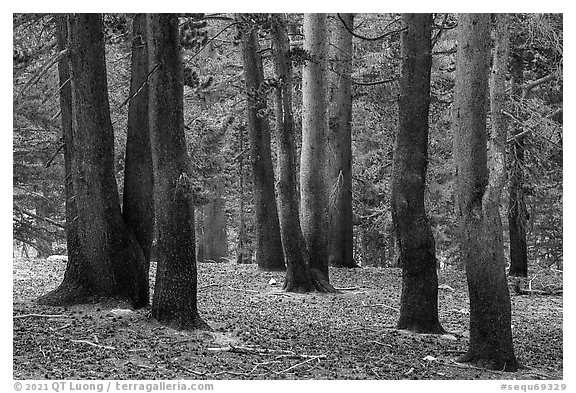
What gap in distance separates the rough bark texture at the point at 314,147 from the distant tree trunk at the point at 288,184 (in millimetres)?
652

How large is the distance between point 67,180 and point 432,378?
19.6ft

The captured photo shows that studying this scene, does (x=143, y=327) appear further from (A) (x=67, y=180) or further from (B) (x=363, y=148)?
(B) (x=363, y=148)

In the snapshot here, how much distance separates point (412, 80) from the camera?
32.7ft

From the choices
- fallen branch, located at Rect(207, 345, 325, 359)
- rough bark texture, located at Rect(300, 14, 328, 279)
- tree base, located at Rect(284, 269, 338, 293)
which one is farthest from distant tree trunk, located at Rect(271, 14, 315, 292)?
fallen branch, located at Rect(207, 345, 325, 359)

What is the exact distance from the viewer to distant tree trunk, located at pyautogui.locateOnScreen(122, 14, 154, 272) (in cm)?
1058

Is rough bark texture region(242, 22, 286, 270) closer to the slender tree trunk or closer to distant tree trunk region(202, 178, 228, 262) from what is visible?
the slender tree trunk

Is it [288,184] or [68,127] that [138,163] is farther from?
[288,184]

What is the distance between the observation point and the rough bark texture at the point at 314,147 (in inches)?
536

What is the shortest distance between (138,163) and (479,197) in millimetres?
4687

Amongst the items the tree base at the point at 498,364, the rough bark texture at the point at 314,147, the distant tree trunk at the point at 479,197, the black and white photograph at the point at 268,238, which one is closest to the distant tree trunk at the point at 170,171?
the black and white photograph at the point at 268,238

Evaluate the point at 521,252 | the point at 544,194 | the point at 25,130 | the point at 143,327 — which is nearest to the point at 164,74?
the point at 143,327

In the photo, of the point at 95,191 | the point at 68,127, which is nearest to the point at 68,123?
the point at 68,127

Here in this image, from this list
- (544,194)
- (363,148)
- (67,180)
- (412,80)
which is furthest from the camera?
(363,148)
